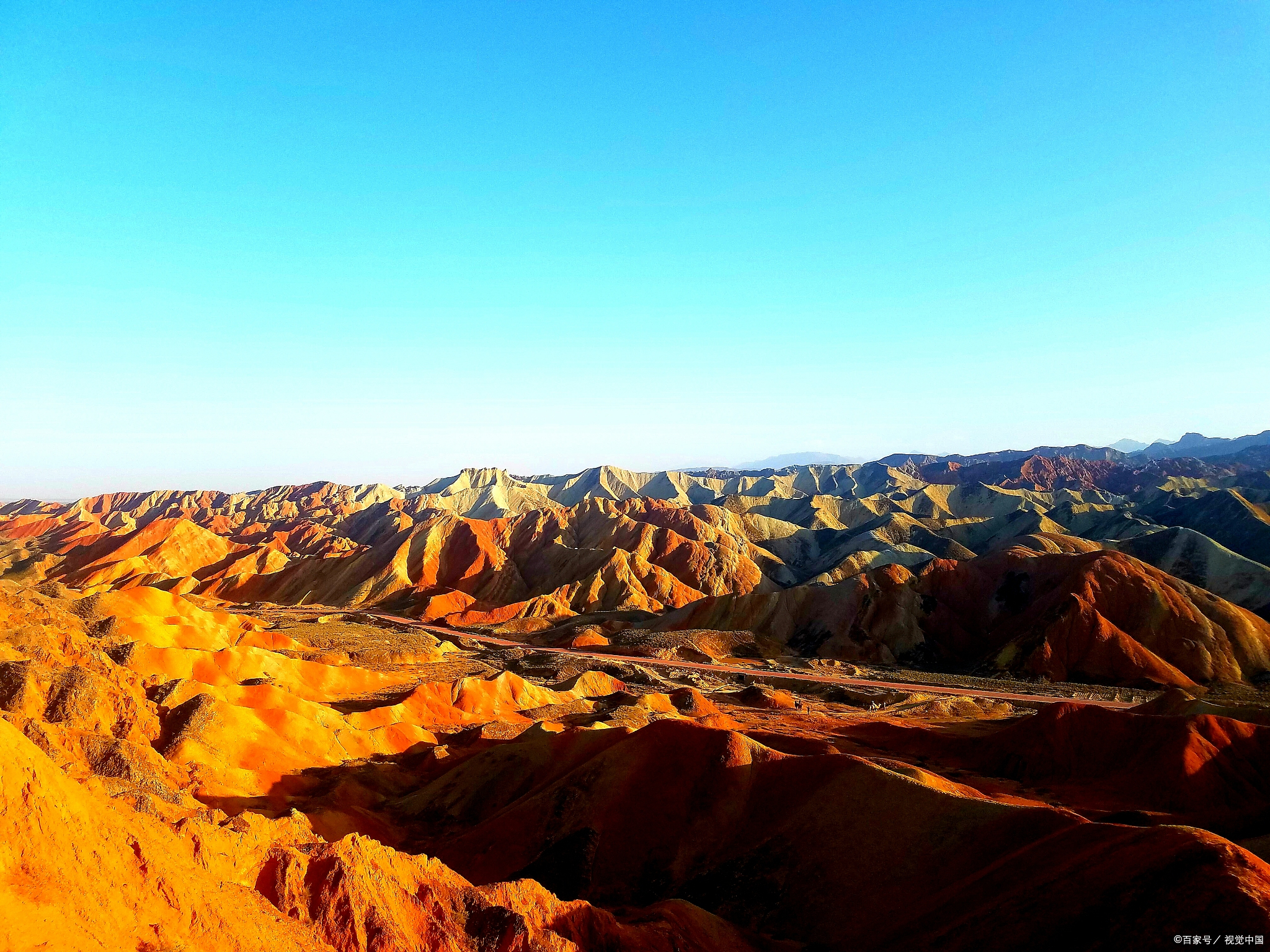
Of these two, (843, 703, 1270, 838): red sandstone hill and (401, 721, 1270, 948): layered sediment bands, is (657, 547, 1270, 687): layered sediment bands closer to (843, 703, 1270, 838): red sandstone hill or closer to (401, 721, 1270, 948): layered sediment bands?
(843, 703, 1270, 838): red sandstone hill

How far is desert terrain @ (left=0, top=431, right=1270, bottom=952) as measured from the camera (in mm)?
20141

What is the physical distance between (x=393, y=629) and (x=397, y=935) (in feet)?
323

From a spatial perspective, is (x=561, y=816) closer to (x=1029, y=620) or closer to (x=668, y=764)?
(x=668, y=764)

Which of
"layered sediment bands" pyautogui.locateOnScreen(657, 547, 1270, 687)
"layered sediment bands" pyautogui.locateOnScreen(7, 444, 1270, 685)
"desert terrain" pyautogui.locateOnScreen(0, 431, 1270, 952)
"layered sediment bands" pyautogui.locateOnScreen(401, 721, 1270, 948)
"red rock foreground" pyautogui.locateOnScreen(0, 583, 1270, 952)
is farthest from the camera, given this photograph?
"layered sediment bands" pyautogui.locateOnScreen(7, 444, 1270, 685)

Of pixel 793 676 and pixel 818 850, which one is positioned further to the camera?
pixel 793 676

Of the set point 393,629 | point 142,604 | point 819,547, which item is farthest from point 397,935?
point 819,547

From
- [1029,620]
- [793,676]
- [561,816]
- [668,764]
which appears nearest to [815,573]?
[1029,620]

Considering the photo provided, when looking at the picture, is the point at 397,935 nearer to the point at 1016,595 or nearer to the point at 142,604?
the point at 142,604

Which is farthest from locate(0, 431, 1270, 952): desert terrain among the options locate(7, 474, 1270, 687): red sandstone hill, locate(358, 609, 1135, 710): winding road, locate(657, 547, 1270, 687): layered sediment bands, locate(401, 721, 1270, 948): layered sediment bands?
locate(358, 609, 1135, 710): winding road

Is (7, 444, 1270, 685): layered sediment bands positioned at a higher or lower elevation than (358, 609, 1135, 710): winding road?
higher

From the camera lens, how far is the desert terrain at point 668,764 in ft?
66.1

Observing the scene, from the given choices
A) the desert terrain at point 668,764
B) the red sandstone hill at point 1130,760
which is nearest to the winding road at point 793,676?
the desert terrain at point 668,764

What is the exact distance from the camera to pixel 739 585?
5443 inches

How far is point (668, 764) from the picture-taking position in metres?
38.9
